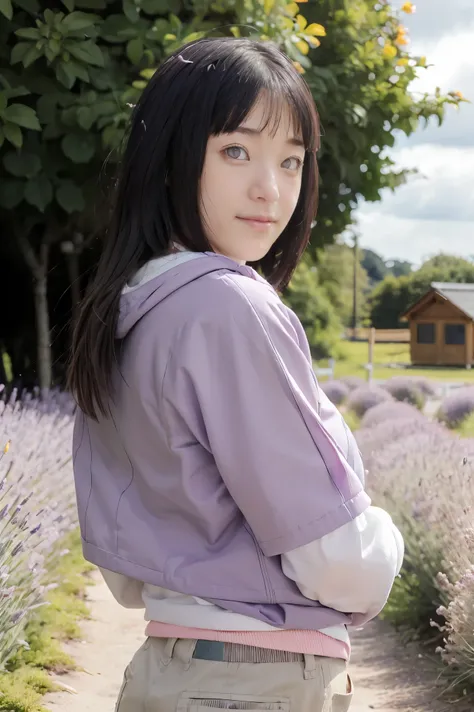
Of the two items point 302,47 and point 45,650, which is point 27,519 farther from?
point 302,47

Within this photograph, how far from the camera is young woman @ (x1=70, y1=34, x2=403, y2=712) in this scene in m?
1.21

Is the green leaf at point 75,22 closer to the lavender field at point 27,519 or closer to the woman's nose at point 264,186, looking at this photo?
the lavender field at point 27,519

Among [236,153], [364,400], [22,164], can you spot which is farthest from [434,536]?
[364,400]

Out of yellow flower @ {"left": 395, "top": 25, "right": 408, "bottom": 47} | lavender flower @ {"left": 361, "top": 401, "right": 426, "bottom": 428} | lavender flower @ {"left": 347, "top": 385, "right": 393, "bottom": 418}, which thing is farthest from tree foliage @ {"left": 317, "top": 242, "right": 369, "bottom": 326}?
yellow flower @ {"left": 395, "top": 25, "right": 408, "bottom": 47}

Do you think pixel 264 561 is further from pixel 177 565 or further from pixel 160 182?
pixel 160 182

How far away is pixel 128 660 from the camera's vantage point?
12.2 ft

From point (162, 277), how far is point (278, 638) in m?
0.53

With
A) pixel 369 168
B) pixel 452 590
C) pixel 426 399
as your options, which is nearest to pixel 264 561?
pixel 452 590

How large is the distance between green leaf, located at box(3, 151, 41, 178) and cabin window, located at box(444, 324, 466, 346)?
6.79 metres

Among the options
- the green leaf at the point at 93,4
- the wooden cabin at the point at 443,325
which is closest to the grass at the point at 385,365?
the wooden cabin at the point at 443,325

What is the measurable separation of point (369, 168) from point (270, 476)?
6.72 m

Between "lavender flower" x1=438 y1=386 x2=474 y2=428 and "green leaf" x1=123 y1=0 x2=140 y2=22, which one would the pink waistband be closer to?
"green leaf" x1=123 y1=0 x2=140 y2=22

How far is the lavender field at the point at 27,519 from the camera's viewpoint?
9.17 ft

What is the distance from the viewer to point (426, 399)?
12.5 m
